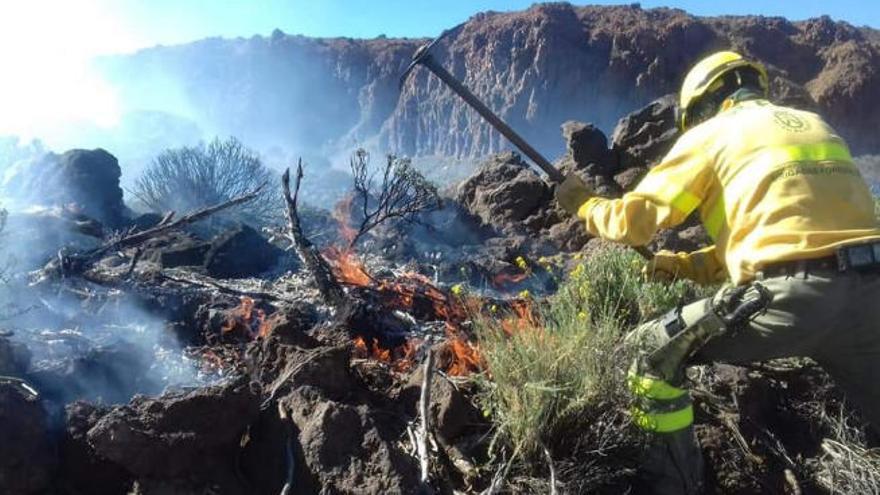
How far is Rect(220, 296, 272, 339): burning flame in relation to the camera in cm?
433

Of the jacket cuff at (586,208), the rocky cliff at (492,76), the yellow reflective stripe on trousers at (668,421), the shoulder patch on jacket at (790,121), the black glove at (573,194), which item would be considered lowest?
the yellow reflective stripe on trousers at (668,421)

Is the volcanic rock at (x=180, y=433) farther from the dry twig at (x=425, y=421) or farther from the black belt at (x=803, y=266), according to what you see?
the black belt at (x=803, y=266)

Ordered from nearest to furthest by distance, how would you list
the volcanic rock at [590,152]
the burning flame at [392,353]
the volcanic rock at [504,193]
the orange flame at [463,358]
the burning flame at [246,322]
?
the orange flame at [463,358]
the burning flame at [392,353]
the burning flame at [246,322]
the volcanic rock at [590,152]
the volcanic rock at [504,193]

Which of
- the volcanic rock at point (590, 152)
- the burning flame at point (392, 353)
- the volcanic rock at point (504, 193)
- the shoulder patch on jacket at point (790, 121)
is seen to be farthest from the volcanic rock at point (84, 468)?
the volcanic rock at point (590, 152)

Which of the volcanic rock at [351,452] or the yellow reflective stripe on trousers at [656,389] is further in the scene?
the yellow reflective stripe on trousers at [656,389]

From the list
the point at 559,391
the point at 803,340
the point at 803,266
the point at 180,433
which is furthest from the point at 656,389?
the point at 180,433

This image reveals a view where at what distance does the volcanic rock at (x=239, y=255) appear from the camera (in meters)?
6.94

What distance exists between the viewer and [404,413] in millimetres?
3102

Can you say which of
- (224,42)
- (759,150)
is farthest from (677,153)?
(224,42)

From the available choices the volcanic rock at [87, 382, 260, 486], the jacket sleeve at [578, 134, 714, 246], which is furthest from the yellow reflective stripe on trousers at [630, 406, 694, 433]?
the volcanic rock at [87, 382, 260, 486]

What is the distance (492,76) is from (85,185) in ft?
93.4

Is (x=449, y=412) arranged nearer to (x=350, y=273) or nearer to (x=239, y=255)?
(x=350, y=273)

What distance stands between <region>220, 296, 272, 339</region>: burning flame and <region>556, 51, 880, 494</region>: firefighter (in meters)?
2.30

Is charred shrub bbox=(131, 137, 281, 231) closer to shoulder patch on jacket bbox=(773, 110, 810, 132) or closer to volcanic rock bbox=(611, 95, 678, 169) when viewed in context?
volcanic rock bbox=(611, 95, 678, 169)
